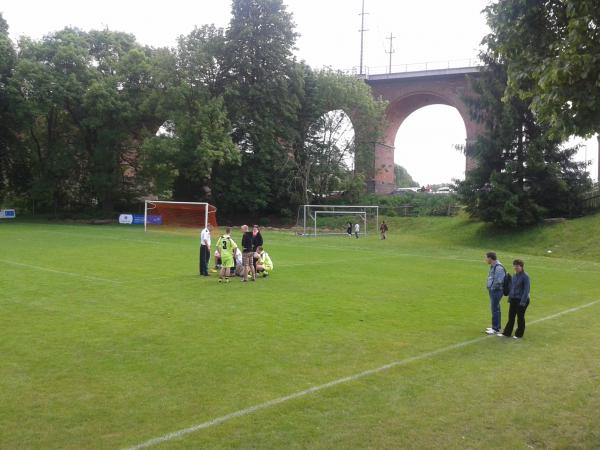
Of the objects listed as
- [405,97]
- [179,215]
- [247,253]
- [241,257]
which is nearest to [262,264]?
[241,257]

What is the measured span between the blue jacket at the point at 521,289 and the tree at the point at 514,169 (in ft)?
79.0

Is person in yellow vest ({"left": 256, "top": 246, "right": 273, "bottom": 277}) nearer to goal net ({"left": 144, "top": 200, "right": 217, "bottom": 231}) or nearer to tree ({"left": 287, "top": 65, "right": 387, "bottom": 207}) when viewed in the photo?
goal net ({"left": 144, "top": 200, "right": 217, "bottom": 231})

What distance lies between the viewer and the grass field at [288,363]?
599cm

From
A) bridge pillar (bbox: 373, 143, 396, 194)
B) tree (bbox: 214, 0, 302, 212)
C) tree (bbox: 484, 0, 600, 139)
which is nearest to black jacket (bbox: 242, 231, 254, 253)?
tree (bbox: 484, 0, 600, 139)

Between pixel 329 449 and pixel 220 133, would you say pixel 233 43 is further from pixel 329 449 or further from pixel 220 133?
pixel 329 449

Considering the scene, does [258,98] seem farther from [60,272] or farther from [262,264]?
[60,272]

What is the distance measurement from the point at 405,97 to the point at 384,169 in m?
7.66

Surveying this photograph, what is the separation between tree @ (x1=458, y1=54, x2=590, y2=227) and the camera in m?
33.3

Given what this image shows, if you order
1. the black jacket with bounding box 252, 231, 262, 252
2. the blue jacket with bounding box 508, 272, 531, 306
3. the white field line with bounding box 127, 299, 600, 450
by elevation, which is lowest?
the white field line with bounding box 127, 299, 600, 450

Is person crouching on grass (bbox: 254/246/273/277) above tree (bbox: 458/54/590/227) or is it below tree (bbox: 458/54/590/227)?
below

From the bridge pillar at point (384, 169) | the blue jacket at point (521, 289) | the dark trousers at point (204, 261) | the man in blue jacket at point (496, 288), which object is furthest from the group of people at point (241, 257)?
the bridge pillar at point (384, 169)

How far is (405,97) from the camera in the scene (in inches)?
2200

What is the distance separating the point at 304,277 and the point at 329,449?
42.6 feet

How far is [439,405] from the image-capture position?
268 inches
